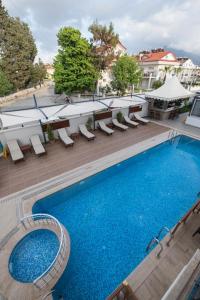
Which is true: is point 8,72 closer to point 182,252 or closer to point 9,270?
point 9,270

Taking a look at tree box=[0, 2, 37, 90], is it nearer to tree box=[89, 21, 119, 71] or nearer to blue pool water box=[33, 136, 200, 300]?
tree box=[89, 21, 119, 71]

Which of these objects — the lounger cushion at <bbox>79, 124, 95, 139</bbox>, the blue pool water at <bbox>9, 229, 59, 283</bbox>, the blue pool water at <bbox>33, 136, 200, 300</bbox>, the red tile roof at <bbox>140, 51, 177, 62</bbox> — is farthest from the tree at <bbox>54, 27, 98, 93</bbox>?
the red tile roof at <bbox>140, 51, 177, 62</bbox>

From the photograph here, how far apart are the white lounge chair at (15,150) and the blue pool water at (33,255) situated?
15.1 ft

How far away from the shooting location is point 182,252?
14.8 feet

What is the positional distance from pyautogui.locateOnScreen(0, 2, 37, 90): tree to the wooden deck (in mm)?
26682

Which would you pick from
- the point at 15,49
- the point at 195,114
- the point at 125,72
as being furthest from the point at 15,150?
the point at 15,49

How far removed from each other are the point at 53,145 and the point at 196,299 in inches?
377

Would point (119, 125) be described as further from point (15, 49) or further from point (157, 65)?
point (157, 65)

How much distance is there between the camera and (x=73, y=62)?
63.5ft

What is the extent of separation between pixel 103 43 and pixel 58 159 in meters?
20.5

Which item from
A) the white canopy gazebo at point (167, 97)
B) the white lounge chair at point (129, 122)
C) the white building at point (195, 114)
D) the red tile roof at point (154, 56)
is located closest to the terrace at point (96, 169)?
the white lounge chair at point (129, 122)

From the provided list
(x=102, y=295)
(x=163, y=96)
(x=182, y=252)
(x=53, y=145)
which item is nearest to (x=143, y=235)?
(x=182, y=252)

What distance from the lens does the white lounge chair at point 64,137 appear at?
1002cm

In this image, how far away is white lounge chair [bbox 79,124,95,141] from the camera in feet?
35.5
